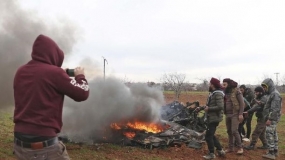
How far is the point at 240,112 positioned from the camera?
8.44 m

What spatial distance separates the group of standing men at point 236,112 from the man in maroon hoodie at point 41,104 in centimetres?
541

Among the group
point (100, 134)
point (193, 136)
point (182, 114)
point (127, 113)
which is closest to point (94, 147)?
point (100, 134)

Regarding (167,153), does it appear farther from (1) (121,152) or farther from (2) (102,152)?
(2) (102,152)

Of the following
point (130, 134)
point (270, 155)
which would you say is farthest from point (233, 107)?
point (130, 134)

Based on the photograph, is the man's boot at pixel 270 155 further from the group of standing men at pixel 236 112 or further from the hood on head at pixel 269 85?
the hood on head at pixel 269 85

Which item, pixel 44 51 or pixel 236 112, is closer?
pixel 44 51

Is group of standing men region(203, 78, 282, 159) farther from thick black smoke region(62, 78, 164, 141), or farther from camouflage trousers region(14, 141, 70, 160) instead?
camouflage trousers region(14, 141, 70, 160)

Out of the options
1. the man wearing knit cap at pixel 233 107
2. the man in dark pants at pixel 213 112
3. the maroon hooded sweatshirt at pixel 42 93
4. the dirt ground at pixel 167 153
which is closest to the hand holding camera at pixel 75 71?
the maroon hooded sweatshirt at pixel 42 93

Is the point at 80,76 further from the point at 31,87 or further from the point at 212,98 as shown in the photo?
the point at 212,98

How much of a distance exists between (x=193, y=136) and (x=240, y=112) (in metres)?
1.59

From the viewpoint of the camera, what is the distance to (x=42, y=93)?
2891 millimetres

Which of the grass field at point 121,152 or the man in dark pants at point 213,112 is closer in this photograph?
the grass field at point 121,152

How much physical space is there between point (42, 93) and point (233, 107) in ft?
21.6

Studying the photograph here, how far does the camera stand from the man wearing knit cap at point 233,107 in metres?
8.50
